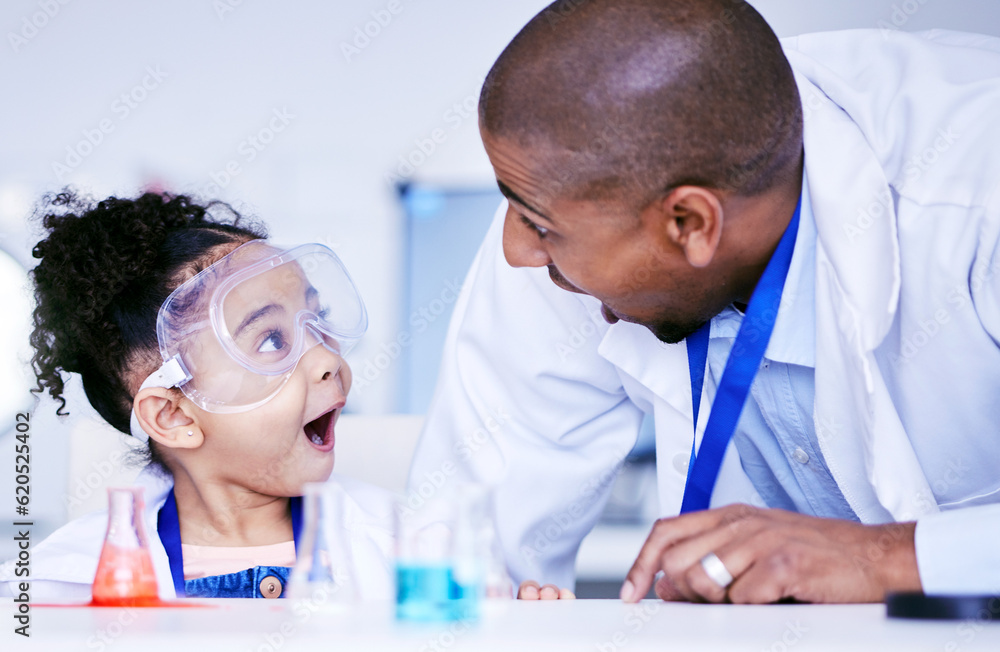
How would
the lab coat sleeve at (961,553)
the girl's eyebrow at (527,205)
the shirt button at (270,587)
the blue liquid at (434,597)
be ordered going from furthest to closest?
the shirt button at (270,587) → the girl's eyebrow at (527,205) → the lab coat sleeve at (961,553) → the blue liquid at (434,597)

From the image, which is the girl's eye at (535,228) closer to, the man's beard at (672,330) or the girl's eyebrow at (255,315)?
the man's beard at (672,330)

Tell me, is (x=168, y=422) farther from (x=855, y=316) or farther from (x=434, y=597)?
(x=855, y=316)

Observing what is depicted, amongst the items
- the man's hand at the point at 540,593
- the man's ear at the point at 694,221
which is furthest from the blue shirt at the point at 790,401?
the man's hand at the point at 540,593

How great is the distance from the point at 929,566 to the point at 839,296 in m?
0.44

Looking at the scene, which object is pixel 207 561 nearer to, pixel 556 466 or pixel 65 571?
pixel 65 571

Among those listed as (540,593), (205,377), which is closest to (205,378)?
(205,377)

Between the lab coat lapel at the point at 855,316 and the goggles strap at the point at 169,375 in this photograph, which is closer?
the lab coat lapel at the point at 855,316

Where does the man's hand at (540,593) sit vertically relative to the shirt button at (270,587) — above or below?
above

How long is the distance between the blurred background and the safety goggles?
2.08 metres

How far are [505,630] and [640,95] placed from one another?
719mm

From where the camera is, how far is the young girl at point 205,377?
56.0 inches

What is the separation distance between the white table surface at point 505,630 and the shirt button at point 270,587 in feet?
2.00

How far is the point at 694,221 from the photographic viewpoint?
1238 millimetres

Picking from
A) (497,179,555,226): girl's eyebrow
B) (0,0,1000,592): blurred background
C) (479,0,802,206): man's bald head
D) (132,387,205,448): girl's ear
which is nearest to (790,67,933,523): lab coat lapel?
(479,0,802,206): man's bald head
